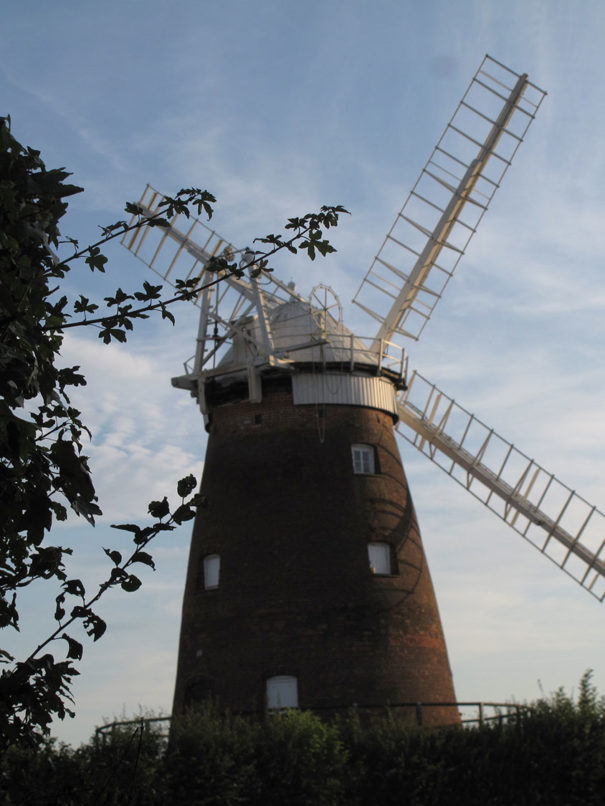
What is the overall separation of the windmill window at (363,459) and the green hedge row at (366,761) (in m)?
6.64

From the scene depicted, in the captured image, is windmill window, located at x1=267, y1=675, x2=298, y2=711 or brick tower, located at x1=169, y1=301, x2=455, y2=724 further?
brick tower, located at x1=169, y1=301, x2=455, y2=724

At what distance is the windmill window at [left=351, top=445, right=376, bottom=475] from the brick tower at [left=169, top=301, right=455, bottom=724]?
0.12 feet

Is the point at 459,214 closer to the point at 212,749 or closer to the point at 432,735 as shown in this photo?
the point at 432,735

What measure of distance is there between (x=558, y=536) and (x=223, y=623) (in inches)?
375

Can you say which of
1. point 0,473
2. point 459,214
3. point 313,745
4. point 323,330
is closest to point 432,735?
point 313,745

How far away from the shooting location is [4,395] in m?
4.39

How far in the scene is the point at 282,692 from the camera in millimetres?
22406

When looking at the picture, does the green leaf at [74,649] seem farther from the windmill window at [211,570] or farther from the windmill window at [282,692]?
the windmill window at [211,570]

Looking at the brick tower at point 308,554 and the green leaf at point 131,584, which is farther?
the brick tower at point 308,554

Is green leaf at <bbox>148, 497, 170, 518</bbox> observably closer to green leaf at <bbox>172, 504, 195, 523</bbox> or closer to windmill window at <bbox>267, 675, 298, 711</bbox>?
green leaf at <bbox>172, 504, 195, 523</bbox>

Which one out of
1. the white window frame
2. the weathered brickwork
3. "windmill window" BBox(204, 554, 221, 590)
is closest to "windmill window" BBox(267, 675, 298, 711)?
the weathered brickwork

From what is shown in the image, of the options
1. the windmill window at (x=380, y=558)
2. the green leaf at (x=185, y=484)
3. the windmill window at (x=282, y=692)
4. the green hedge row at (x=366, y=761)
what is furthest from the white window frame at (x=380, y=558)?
the green leaf at (x=185, y=484)

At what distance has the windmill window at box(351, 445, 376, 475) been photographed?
25250 millimetres

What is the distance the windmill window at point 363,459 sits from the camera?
2525 centimetres
